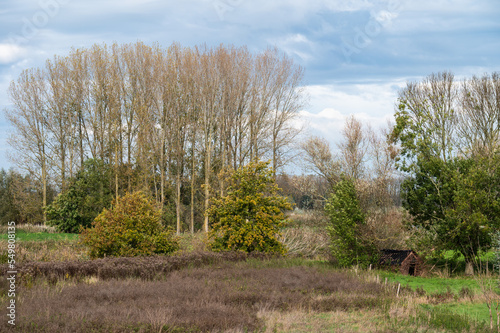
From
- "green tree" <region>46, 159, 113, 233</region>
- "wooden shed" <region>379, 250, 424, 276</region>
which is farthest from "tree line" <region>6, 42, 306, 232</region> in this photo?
"wooden shed" <region>379, 250, 424, 276</region>

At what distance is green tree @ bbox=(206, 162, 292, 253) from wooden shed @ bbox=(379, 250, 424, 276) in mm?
4822

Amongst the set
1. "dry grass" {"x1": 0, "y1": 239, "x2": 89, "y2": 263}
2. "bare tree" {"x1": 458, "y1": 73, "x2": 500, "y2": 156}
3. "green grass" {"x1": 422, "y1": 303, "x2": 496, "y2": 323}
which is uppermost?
"bare tree" {"x1": 458, "y1": 73, "x2": 500, "y2": 156}

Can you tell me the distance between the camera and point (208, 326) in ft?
25.4

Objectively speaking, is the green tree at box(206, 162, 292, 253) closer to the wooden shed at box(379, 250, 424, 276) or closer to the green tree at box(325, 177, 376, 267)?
the green tree at box(325, 177, 376, 267)

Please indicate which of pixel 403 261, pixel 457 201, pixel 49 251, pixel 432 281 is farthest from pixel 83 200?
pixel 457 201

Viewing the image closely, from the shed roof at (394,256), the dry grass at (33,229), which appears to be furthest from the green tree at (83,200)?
the shed roof at (394,256)

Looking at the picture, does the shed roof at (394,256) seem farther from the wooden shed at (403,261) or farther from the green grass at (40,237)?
the green grass at (40,237)

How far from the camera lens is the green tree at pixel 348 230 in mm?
18359

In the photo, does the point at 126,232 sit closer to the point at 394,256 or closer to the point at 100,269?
the point at 100,269

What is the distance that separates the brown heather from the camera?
7.42 m

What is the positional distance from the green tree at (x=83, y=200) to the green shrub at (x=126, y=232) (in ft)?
57.0

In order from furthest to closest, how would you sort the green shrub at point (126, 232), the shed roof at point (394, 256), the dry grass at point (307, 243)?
the dry grass at point (307, 243) → the shed roof at point (394, 256) → the green shrub at point (126, 232)

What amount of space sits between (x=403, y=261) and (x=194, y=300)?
12337mm

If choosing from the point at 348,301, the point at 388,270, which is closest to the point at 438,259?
the point at 388,270
